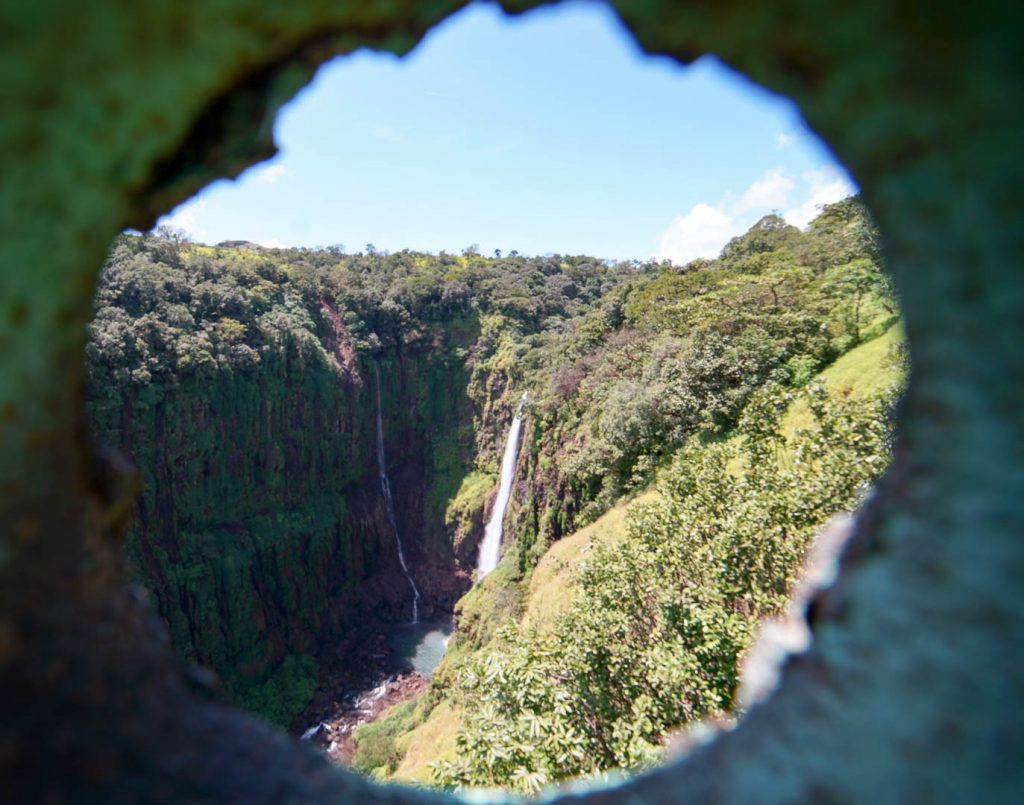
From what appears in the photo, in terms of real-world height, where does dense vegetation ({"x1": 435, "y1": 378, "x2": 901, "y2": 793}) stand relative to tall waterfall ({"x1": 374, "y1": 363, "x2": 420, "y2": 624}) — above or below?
below

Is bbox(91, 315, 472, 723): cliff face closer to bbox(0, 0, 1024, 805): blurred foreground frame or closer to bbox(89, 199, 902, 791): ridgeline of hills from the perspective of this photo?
bbox(89, 199, 902, 791): ridgeline of hills

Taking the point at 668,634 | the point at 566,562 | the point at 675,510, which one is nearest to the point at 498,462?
the point at 566,562

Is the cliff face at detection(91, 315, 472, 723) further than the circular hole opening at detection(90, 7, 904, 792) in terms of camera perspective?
Yes

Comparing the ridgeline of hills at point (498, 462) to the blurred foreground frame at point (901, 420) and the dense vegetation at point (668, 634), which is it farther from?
the blurred foreground frame at point (901, 420)

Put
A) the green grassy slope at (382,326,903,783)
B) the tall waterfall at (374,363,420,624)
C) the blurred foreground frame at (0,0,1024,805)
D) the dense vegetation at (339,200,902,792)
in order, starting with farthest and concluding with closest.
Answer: the tall waterfall at (374,363,420,624) → the green grassy slope at (382,326,903,783) → the dense vegetation at (339,200,902,792) → the blurred foreground frame at (0,0,1024,805)

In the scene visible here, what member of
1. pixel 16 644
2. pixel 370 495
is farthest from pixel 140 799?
pixel 370 495

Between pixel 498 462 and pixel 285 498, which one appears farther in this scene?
pixel 498 462

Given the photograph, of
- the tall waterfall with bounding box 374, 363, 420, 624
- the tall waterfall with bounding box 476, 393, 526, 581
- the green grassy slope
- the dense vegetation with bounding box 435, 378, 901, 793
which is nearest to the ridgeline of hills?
the dense vegetation with bounding box 435, 378, 901, 793

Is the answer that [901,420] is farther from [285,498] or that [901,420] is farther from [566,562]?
[285,498]


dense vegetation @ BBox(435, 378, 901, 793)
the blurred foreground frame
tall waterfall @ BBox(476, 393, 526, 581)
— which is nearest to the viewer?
the blurred foreground frame
